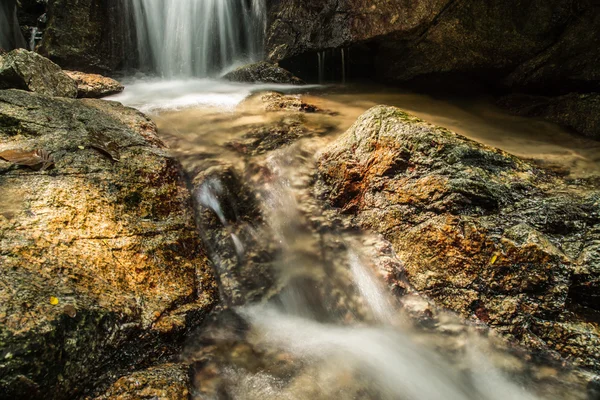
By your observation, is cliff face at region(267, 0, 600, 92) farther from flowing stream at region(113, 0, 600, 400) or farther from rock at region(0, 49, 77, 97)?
rock at region(0, 49, 77, 97)

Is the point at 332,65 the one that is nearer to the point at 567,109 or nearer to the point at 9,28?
the point at 567,109

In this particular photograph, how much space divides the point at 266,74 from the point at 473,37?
16.3 feet

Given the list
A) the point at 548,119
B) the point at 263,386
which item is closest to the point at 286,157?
the point at 263,386

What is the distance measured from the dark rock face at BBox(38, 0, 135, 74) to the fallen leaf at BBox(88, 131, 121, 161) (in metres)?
7.23

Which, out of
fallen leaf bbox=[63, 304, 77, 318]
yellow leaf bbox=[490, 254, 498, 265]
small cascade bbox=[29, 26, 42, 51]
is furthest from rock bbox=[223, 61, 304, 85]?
fallen leaf bbox=[63, 304, 77, 318]

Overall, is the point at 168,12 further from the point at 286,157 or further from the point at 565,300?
the point at 565,300

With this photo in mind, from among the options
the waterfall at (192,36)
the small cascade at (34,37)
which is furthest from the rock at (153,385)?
the small cascade at (34,37)

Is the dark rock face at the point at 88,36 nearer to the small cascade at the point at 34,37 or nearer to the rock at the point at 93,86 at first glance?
the small cascade at the point at 34,37

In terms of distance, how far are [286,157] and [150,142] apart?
1863 mm

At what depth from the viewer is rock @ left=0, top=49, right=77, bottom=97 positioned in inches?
204

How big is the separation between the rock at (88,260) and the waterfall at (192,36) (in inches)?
275

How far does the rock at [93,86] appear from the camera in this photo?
6.79 meters

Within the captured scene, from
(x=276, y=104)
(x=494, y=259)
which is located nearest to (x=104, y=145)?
(x=276, y=104)

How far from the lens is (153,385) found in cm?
207
